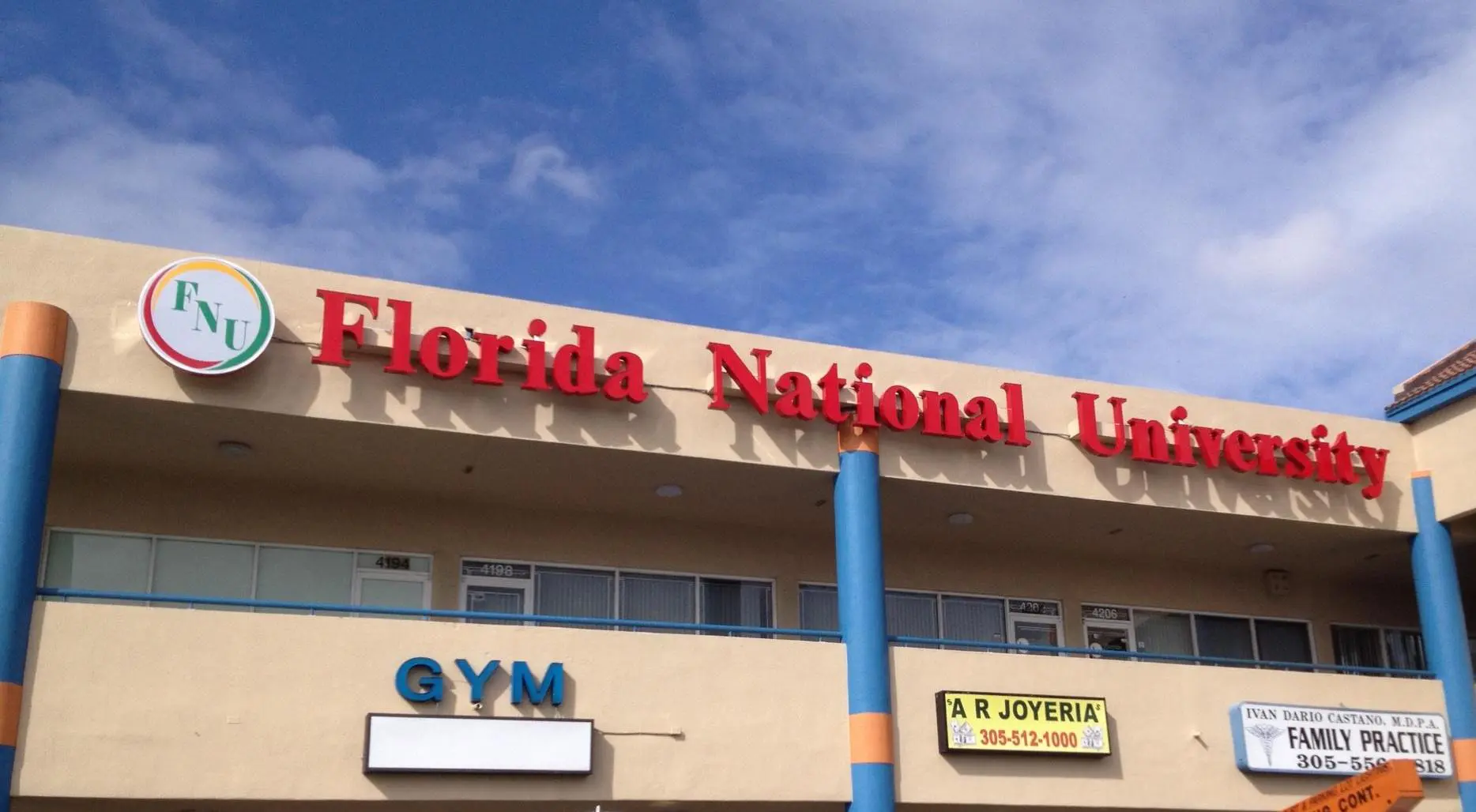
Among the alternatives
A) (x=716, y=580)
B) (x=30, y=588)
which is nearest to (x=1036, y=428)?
(x=716, y=580)

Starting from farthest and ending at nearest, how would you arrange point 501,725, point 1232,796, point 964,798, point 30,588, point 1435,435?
point 1435,435 → point 1232,796 → point 964,798 → point 501,725 → point 30,588

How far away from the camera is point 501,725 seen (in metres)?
16.9

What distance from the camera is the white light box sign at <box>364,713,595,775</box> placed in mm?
16359

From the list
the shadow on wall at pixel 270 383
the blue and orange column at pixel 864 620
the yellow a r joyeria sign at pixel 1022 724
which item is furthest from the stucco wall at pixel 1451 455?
the shadow on wall at pixel 270 383

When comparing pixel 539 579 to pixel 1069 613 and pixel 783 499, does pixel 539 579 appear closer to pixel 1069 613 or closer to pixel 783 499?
pixel 783 499

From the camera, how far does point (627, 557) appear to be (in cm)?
2109

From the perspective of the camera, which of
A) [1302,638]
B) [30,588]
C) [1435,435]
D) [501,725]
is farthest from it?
[1302,638]

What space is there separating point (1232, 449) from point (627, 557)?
8649 mm

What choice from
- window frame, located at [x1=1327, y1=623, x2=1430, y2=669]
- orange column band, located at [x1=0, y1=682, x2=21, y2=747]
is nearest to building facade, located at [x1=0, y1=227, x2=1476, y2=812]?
orange column band, located at [x1=0, y1=682, x2=21, y2=747]

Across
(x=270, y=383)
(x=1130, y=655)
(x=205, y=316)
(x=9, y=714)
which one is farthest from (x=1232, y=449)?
(x=9, y=714)

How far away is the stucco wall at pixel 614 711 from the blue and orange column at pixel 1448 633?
29 centimetres

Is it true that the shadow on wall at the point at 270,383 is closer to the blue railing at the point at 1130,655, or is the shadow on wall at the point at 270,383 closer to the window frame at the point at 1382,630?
the blue railing at the point at 1130,655

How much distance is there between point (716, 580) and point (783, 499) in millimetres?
1837

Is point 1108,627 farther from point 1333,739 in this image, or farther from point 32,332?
point 32,332
